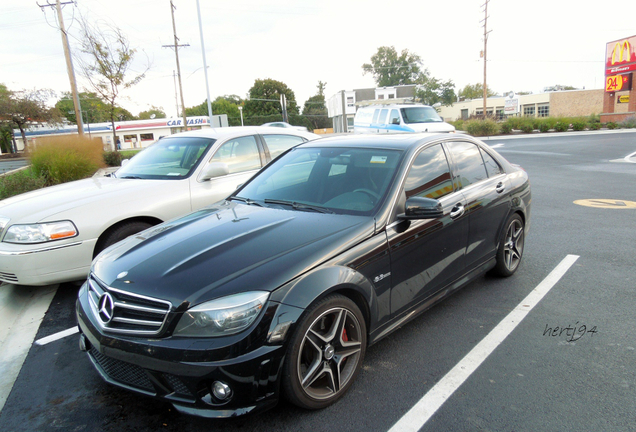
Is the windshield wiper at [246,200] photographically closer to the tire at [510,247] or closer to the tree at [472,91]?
the tire at [510,247]

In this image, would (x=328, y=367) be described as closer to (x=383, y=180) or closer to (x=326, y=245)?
(x=326, y=245)

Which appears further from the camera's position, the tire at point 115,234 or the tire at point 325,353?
the tire at point 115,234

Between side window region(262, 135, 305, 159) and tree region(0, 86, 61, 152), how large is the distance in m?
43.8

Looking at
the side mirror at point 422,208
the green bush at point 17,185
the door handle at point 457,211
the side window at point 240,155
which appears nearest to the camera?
the side mirror at point 422,208

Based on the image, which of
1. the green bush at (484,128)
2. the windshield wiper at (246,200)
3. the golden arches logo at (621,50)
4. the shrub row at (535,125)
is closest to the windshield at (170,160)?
the windshield wiper at (246,200)

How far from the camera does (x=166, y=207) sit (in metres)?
4.82

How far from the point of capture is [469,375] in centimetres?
290

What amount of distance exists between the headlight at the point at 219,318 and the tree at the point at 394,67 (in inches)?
4063

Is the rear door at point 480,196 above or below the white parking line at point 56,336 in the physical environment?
above

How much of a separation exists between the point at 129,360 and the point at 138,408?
1.86ft

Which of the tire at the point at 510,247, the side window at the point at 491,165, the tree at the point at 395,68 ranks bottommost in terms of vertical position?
the tire at the point at 510,247

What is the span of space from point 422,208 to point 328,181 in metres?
0.86

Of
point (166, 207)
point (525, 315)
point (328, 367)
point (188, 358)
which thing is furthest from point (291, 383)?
point (166, 207)

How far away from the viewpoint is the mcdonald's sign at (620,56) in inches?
1603
